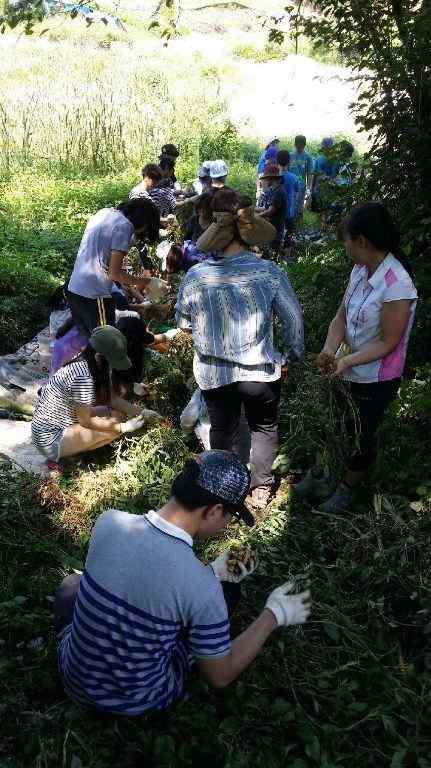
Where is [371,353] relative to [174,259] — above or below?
above

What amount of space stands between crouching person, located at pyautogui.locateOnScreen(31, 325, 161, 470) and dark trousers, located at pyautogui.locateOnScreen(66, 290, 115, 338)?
89cm

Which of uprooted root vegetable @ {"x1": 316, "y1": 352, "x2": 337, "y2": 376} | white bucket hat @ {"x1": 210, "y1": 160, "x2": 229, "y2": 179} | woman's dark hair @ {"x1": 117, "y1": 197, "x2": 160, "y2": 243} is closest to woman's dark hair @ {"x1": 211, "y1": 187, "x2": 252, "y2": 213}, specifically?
uprooted root vegetable @ {"x1": 316, "y1": 352, "x2": 337, "y2": 376}

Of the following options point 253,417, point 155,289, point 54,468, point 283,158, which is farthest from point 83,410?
point 283,158

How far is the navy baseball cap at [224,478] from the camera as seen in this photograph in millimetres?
2018

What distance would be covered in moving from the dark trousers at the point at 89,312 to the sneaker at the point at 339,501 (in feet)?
7.06

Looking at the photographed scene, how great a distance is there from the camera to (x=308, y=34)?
5.21m

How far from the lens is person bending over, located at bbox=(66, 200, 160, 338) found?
4.51 m

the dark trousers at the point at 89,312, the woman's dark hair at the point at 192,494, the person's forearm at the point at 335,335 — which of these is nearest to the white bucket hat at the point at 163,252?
the dark trousers at the point at 89,312

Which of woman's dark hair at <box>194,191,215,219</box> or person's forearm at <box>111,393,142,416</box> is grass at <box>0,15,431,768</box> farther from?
woman's dark hair at <box>194,191,215,219</box>

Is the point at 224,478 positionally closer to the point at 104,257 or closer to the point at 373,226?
the point at 373,226

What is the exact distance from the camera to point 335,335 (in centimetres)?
353

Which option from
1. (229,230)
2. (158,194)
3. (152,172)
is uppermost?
(229,230)

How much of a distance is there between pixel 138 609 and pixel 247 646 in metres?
0.42

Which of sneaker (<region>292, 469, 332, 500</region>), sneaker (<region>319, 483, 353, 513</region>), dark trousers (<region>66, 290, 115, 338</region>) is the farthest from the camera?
dark trousers (<region>66, 290, 115, 338</region>)
